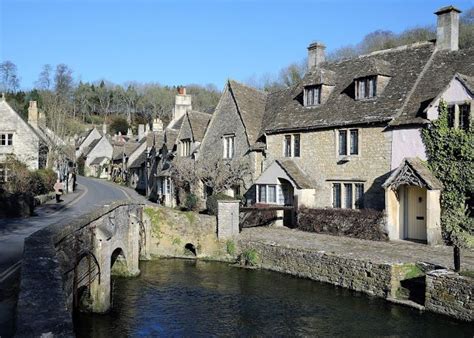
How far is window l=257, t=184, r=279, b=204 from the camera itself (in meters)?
29.3

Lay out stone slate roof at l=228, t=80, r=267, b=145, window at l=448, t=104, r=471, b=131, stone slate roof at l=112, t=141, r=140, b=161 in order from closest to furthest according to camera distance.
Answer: window at l=448, t=104, r=471, b=131 < stone slate roof at l=228, t=80, r=267, b=145 < stone slate roof at l=112, t=141, r=140, b=161

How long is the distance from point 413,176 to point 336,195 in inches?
229

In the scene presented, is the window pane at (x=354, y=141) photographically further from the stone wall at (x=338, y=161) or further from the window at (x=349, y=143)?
the stone wall at (x=338, y=161)

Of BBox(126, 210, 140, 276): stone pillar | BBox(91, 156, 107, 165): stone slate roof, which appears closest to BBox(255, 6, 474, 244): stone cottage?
BBox(126, 210, 140, 276): stone pillar

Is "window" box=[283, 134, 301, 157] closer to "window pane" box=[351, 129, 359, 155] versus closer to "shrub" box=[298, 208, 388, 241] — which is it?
"window pane" box=[351, 129, 359, 155]

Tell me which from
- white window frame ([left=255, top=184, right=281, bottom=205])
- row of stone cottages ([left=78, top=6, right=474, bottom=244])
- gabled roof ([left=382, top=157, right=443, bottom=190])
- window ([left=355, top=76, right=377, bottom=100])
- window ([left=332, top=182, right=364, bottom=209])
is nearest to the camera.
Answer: gabled roof ([left=382, top=157, right=443, bottom=190])

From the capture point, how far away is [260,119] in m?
33.7

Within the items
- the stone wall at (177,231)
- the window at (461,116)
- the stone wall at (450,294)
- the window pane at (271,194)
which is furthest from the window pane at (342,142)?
the stone wall at (450,294)

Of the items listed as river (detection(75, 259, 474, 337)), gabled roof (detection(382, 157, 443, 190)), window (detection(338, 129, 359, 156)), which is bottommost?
river (detection(75, 259, 474, 337))

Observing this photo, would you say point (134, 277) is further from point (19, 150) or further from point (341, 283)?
point (19, 150)

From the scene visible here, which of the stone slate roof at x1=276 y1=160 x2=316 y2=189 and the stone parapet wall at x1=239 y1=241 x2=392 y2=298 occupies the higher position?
the stone slate roof at x1=276 y1=160 x2=316 y2=189

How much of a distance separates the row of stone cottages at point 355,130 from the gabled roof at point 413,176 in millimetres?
55

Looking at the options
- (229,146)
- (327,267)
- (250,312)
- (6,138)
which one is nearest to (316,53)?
(229,146)

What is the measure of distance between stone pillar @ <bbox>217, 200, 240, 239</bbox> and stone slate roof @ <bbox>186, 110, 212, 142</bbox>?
13.1 meters
